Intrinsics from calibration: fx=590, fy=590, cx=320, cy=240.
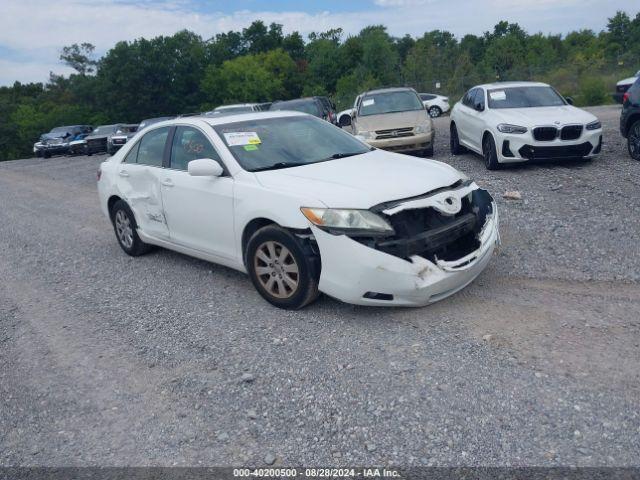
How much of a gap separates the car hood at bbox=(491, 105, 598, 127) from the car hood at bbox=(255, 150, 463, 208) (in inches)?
198

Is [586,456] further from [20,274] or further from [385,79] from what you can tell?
Answer: [385,79]

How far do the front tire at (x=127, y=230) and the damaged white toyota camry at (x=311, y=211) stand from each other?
45 cm

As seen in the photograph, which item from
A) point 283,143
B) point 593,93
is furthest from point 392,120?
point 593,93

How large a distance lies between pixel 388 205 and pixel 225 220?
5.25ft

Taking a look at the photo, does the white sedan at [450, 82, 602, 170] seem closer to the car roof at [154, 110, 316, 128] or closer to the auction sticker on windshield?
the car roof at [154, 110, 316, 128]

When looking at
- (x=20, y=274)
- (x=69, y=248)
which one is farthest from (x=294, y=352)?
(x=69, y=248)

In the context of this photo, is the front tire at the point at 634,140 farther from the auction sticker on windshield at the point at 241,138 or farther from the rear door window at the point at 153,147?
the rear door window at the point at 153,147

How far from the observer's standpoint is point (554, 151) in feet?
31.9

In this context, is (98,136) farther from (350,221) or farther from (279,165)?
(350,221)

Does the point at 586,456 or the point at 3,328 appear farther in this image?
the point at 3,328

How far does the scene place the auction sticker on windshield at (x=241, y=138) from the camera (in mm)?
5527

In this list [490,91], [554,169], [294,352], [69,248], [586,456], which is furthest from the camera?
[490,91]

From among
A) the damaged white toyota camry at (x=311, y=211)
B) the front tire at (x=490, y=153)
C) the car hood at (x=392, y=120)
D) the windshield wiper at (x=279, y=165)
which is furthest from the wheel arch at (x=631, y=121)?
the windshield wiper at (x=279, y=165)

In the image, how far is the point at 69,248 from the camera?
26.8 feet
